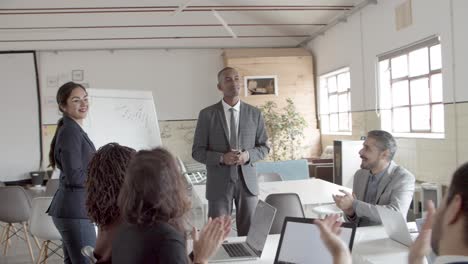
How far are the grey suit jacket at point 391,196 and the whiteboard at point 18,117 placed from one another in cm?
831

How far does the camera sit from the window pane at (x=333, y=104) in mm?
9125

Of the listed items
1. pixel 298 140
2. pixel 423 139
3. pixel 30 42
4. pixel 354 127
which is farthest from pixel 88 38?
pixel 423 139

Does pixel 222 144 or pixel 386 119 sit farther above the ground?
pixel 386 119

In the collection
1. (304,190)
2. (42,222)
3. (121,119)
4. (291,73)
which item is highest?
(291,73)

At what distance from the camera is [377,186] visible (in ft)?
10.4

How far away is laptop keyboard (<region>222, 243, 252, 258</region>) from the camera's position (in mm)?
2373

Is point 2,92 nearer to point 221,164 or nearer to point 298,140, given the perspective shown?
point 298,140

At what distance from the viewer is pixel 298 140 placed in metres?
9.58

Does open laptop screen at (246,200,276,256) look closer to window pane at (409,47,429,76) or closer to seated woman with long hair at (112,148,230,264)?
seated woman with long hair at (112,148,230,264)

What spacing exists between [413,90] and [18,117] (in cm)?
760

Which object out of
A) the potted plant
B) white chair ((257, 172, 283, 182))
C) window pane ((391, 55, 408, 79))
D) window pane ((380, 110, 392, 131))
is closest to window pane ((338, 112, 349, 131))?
the potted plant

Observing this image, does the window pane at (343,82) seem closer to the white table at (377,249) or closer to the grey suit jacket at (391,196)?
the grey suit jacket at (391,196)

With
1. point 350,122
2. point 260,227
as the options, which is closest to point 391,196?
point 260,227

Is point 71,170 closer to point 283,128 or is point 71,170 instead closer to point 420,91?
point 420,91
